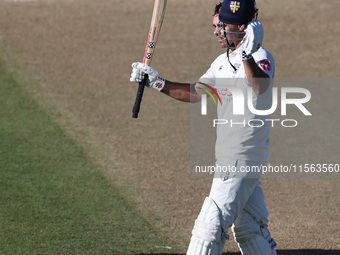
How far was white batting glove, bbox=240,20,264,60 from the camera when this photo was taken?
586 centimetres

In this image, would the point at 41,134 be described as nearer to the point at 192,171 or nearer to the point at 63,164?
the point at 63,164

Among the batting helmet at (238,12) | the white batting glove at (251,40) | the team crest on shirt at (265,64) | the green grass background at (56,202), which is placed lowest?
the green grass background at (56,202)

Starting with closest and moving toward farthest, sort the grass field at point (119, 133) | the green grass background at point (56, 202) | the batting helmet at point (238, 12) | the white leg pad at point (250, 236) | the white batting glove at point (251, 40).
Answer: the white batting glove at point (251, 40)
the batting helmet at point (238, 12)
the white leg pad at point (250, 236)
the green grass background at point (56, 202)
the grass field at point (119, 133)

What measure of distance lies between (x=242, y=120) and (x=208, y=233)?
104 centimetres

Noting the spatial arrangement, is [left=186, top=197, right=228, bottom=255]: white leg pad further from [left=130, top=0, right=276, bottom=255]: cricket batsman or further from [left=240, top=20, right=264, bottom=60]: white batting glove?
[left=240, top=20, right=264, bottom=60]: white batting glove

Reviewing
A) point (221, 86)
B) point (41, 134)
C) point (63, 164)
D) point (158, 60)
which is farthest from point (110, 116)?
point (221, 86)

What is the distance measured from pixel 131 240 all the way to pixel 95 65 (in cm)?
706

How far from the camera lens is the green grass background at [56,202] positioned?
7.78m

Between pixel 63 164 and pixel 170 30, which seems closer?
pixel 63 164

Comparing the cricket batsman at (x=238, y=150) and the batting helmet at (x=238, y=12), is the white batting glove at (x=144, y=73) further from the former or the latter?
the batting helmet at (x=238, y=12)

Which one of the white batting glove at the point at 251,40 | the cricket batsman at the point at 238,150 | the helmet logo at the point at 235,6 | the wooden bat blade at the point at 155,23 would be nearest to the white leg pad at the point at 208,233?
the cricket batsman at the point at 238,150

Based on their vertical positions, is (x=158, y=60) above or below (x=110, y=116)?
above

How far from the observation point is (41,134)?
1096 cm

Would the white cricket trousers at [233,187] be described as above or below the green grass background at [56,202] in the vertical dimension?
above
